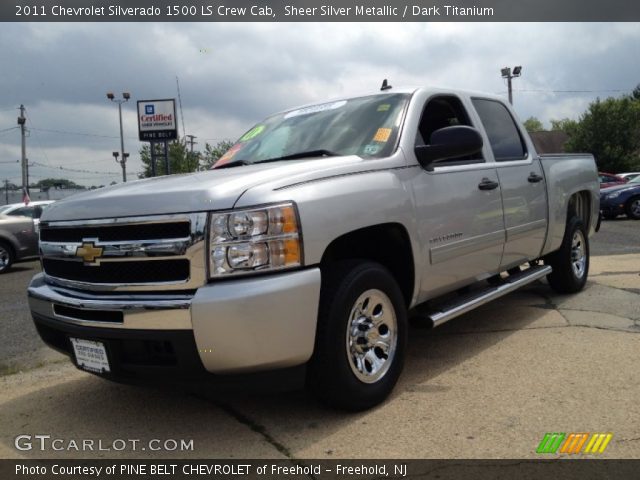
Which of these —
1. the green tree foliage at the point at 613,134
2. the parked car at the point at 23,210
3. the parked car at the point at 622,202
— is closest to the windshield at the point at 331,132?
the parked car at the point at 23,210

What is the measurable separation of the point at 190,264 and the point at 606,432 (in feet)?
7.07

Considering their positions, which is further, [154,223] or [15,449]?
[15,449]

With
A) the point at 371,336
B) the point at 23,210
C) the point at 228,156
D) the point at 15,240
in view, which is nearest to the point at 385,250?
the point at 371,336

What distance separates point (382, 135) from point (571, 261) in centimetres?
309

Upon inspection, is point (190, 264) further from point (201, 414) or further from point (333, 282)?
point (201, 414)

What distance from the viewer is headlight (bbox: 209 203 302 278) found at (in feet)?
8.50

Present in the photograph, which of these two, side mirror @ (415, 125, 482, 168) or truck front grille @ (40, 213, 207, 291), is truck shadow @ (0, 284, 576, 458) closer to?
truck front grille @ (40, 213, 207, 291)

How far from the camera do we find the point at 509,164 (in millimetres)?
4504

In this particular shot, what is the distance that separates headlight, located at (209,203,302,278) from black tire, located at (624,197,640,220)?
1635 centimetres

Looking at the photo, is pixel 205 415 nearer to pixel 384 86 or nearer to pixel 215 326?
pixel 215 326

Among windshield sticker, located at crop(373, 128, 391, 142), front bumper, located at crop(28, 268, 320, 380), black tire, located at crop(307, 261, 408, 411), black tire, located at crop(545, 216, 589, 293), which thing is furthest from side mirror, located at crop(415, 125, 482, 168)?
black tire, located at crop(545, 216, 589, 293)

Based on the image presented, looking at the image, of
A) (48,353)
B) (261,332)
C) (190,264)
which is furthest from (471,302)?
(48,353)

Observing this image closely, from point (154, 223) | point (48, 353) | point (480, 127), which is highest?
point (480, 127)

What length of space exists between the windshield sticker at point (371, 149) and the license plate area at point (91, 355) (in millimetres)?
1875
